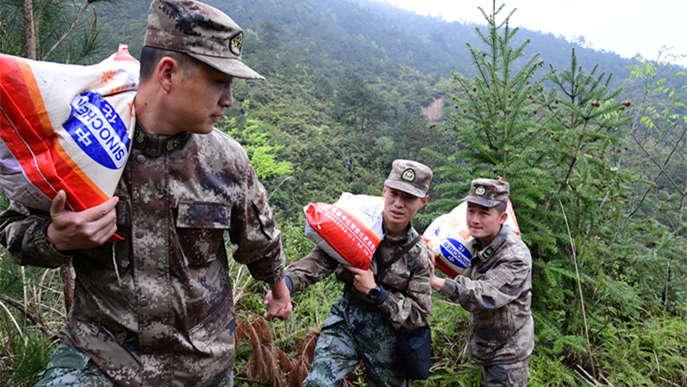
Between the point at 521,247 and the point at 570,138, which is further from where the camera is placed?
the point at 570,138

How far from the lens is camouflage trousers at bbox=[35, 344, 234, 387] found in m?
1.33

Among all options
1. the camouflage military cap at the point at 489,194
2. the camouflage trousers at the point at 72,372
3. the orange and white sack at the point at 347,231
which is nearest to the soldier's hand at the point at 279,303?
the orange and white sack at the point at 347,231

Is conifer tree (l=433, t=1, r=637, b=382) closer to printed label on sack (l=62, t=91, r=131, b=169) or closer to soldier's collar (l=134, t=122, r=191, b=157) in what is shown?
soldier's collar (l=134, t=122, r=191, b=157)

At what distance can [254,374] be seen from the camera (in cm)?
292

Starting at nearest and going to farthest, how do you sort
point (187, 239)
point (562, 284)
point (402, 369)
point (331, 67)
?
point (187, 239) < point (402, 369) < point (562, 284) < point (331, 67)

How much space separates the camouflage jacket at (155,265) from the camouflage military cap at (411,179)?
1295 millimetres

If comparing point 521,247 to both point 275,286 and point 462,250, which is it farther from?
point 275,286

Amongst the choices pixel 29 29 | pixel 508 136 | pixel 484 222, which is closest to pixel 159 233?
pixel 29 29

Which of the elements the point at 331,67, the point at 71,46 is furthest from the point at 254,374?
the point at 331,67

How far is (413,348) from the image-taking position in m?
2.50

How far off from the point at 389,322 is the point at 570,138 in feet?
9.58

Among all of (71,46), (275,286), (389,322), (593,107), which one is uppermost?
(593,107)

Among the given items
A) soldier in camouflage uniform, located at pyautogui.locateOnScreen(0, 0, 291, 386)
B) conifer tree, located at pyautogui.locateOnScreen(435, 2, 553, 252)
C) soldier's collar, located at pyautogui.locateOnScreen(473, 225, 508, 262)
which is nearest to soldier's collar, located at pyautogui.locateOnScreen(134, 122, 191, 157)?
soldier in camouflage uniform, located at pyautogui.locateOnScreen(0, 0, 291, 386)

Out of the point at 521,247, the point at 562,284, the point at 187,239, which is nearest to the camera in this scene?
the point at 187,239
